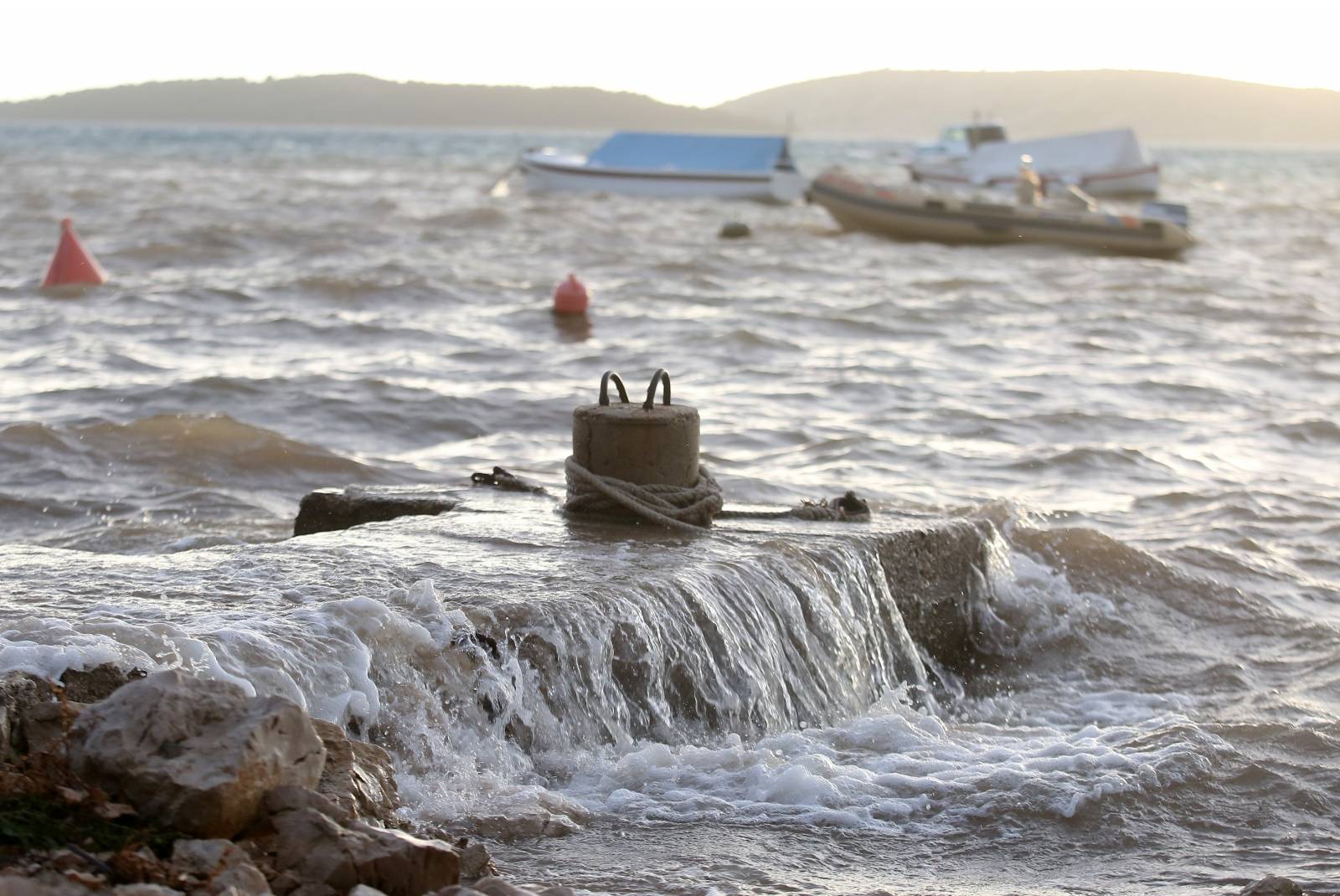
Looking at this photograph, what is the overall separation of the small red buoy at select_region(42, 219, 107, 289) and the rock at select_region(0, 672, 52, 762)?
14.8 metres

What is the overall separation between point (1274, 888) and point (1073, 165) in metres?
51.3

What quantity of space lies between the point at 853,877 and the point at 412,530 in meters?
2.59

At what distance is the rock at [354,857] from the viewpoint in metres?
3.46

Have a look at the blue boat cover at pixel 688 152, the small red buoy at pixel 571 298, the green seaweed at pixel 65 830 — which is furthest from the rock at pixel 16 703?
the blue boat cover at pixel 688 152

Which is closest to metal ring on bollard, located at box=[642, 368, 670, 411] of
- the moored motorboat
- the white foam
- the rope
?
the rope

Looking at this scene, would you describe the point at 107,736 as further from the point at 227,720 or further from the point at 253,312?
the point at 253,312

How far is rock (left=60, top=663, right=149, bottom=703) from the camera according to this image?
410 centimetres

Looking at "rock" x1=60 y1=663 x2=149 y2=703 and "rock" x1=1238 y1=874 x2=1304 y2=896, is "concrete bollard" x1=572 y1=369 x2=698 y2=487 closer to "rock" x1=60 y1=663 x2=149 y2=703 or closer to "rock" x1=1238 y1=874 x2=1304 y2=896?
"rock" x1=60 y1=663 x2=149 y2=703

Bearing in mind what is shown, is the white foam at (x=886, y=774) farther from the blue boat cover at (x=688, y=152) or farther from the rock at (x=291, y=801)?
the blue boat cover at (x=688, y=152)

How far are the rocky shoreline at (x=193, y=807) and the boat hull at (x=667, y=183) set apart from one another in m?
38.7

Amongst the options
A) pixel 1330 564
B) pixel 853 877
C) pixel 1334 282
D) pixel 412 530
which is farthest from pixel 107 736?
pixel 1334 282

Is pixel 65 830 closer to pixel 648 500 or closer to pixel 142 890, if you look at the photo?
pixel 142 890

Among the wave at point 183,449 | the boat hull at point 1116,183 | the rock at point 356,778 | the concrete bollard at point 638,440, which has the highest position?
the boat hull at point 1116,183

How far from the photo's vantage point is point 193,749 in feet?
11.6
